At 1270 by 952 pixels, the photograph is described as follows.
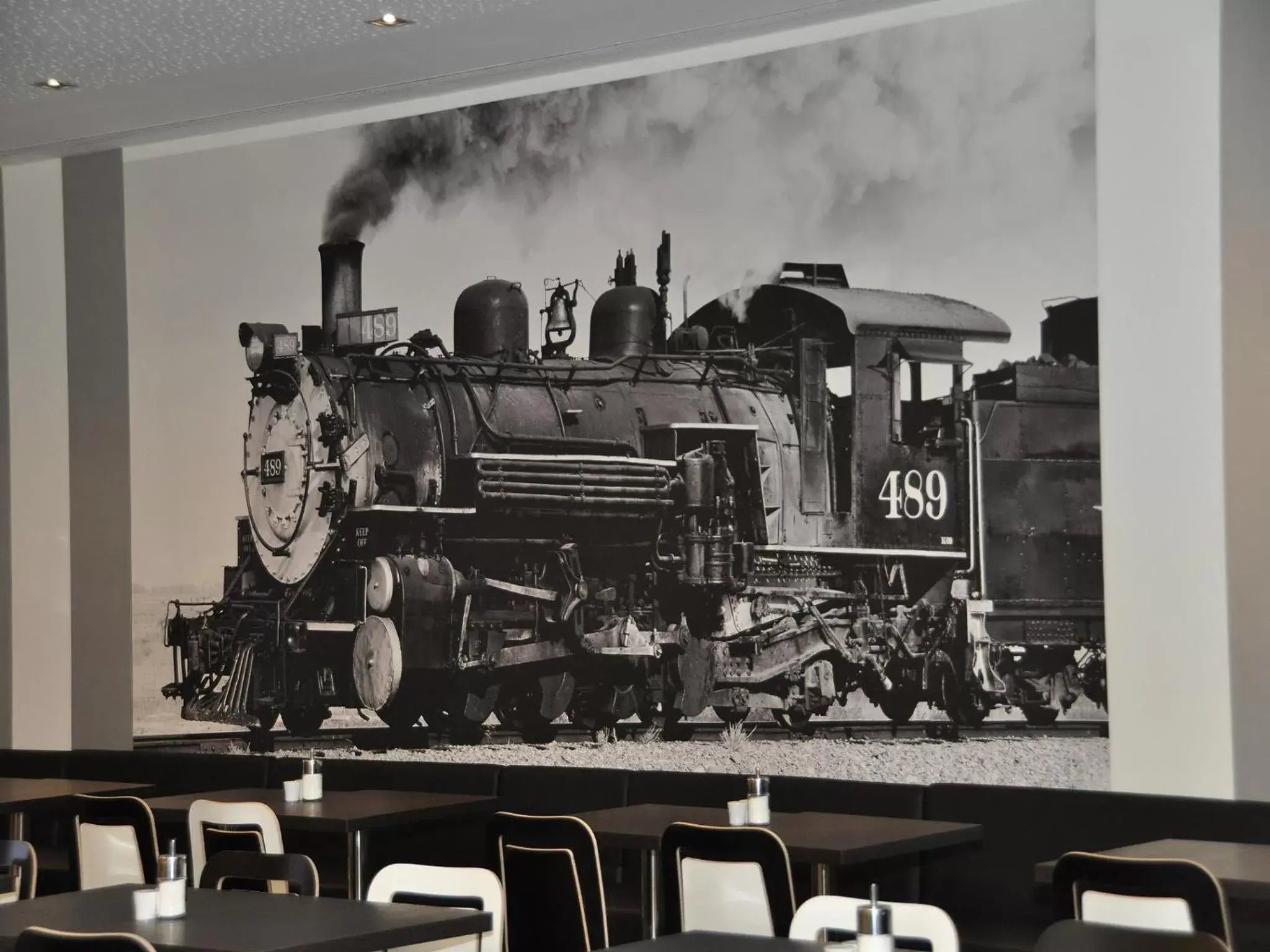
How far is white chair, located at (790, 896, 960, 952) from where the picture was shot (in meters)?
3.26

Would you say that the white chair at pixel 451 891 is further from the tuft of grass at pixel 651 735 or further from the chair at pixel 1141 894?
the tuft of grass at pixel 651 735

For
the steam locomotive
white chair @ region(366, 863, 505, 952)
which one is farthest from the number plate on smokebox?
white chair @ region(366, 863, 505, 952)

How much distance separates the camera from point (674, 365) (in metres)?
6.38

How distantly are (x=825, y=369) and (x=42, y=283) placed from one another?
410 centimetres

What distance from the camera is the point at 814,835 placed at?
480cm

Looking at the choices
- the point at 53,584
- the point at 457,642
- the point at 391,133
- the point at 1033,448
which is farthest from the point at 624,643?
the point at 53,584

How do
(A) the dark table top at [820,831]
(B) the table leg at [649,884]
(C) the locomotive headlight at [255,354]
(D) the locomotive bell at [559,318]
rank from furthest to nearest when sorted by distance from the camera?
(C) the locomotive headlight at [255,354] < (D) the locomotive bell at [559,318] < (B) the table leg at [649,884] < (A) the dark table top at [820,831]

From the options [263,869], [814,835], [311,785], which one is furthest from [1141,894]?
[311,785]

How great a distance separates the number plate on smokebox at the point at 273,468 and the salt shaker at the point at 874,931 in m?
4.76

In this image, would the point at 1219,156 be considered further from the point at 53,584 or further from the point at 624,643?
the point at 53,584

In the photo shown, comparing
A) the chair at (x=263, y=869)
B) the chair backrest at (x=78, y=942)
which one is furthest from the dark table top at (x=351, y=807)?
the chair backrest at (x=78, y=942)

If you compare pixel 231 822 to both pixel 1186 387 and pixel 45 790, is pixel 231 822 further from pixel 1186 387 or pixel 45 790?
pixel 1186 387

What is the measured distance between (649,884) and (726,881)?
29.4 inches

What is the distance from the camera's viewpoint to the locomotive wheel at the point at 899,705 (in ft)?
19.1
